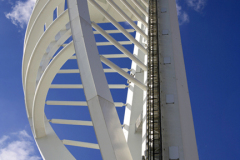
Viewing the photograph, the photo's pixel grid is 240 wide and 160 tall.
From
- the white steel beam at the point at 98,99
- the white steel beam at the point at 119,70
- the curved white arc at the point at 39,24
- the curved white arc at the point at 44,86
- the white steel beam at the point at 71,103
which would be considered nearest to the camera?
the white steel beam at the point at 98,99

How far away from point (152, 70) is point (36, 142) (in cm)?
501

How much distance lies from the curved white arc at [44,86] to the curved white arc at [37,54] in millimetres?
1256

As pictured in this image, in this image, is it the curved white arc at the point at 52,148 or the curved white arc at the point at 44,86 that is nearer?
the curved white arc at the point at 44,86

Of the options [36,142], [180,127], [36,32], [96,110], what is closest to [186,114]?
[180,127]

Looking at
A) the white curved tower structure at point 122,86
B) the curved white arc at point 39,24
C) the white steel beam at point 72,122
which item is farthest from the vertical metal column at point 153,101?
the white steel beam at point 72,122

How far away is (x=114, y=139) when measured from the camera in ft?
15.6

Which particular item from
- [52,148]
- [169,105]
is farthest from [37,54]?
[169,105]

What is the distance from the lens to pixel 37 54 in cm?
898

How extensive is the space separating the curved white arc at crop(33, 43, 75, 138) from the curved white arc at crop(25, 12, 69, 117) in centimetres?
126

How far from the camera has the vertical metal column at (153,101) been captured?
546 centimetres

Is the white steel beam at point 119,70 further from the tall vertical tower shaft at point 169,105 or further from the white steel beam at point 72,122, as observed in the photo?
the white steel beam at point 72,122

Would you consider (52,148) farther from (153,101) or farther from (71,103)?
(153,101)

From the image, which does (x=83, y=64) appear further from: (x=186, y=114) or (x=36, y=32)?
(x=36, y=32)

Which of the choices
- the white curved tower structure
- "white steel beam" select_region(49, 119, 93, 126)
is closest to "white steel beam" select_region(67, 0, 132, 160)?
the white curved tower structure
